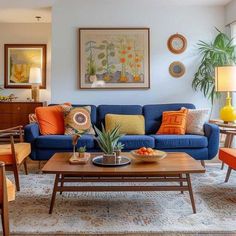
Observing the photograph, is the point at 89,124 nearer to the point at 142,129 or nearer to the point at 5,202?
the point at 142,129

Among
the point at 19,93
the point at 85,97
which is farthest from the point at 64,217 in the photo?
the point at 19,93

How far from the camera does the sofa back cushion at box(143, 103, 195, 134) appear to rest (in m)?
4.34

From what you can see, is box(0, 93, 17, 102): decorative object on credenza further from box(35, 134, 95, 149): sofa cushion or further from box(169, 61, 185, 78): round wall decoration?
box(169, 61, 185, 78): round wall decoration

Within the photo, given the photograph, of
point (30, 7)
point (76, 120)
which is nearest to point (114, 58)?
point (76, 120)

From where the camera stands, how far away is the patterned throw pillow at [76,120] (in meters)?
3.95

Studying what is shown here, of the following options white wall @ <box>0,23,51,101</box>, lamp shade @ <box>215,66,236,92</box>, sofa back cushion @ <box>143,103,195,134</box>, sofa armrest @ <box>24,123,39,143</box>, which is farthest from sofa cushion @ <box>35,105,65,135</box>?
lamp shade @ <box>215,66,236,92</box>

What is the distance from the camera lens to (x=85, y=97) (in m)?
4.83

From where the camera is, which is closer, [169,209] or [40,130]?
[169,209]

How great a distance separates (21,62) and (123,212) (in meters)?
4.53

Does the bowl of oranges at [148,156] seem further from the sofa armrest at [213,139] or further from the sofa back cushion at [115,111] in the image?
the sofa back cushion at [115,111]

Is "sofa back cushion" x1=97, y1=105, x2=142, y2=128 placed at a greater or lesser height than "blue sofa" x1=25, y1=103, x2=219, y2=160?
greater

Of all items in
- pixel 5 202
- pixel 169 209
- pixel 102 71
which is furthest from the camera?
pixel 102 71

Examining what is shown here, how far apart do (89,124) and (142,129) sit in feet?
2.53

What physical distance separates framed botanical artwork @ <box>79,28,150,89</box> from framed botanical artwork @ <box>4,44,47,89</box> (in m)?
1.61
